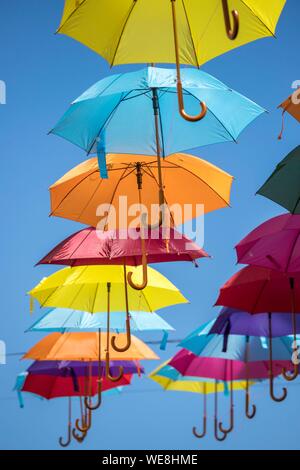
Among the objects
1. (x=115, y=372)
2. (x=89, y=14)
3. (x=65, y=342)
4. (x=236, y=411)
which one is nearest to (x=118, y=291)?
(x=65, y=342)

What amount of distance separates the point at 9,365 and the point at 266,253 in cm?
715

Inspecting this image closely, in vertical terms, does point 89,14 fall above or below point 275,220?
above

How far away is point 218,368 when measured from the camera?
8289 millimetres

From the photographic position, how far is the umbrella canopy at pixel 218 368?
8.09m

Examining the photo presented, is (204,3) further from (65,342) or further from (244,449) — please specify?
(244,449)

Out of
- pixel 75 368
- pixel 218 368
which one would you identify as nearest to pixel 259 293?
pixel 218 368

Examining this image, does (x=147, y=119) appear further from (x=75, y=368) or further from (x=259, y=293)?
(x=75, y=368)

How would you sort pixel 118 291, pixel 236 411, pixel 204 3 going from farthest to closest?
1. pixel 236 411
2. pixel 118 291
3. pixel 204 3

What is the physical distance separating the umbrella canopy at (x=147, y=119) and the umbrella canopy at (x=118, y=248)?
0.66 meters

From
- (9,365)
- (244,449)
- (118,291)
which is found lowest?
(244,449)

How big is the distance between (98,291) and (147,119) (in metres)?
2.54

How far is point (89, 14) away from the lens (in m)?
4.05

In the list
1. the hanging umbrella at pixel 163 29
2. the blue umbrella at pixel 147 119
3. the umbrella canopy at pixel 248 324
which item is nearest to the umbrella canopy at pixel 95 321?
the umbrella canopy at pixel 248 324

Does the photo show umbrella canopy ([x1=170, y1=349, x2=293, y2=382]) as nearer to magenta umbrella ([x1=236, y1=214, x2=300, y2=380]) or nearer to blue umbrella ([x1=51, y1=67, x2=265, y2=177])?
magenta umbrella ([x1=236, y1=214, x2=300, y2=380])
